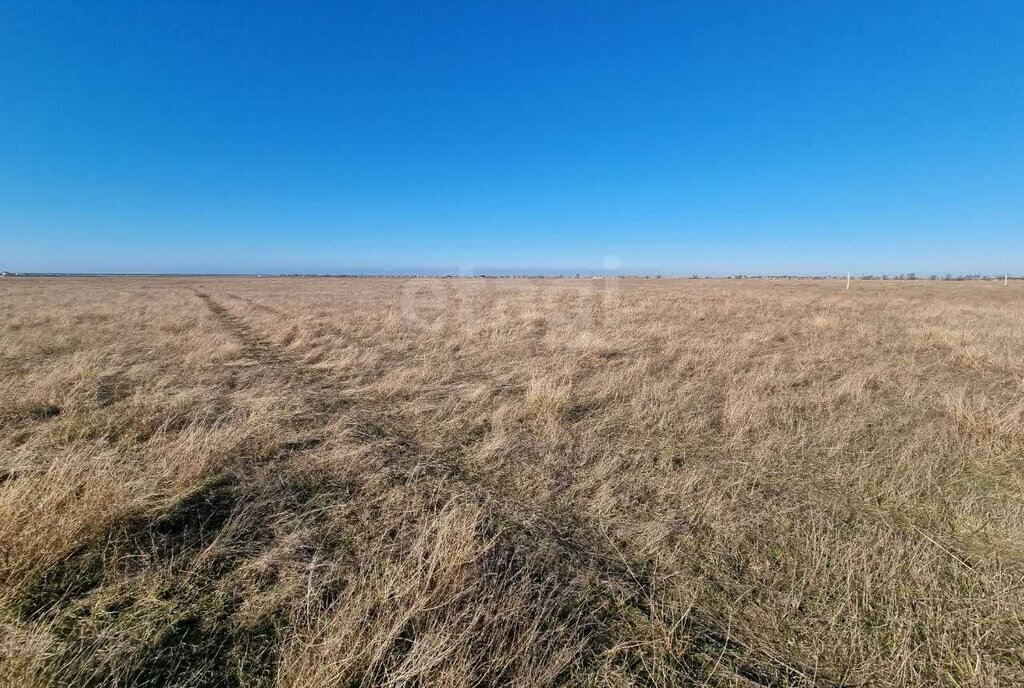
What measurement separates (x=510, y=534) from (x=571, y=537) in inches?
18.0

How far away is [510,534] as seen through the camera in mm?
3021

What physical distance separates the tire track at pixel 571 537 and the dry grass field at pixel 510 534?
20 millimetres

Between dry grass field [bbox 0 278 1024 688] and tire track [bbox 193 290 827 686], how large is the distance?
0.8 inches

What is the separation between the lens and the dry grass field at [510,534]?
2012 mm

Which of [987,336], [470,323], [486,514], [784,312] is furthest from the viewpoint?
[784,312]

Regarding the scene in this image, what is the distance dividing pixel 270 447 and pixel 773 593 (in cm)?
467

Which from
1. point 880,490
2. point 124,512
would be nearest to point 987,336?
point 880,490

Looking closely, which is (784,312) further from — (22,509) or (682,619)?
(22,509)

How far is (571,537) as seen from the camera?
3035mm

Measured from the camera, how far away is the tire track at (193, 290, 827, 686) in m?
2.05

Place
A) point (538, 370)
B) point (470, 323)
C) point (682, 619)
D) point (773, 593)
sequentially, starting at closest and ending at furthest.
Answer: point (682, 619) → point (773, 593) → point (538, 370) → point (470, 323)

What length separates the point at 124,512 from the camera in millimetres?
2857

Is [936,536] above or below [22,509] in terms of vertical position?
below

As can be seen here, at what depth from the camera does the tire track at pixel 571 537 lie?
2.05 metres
